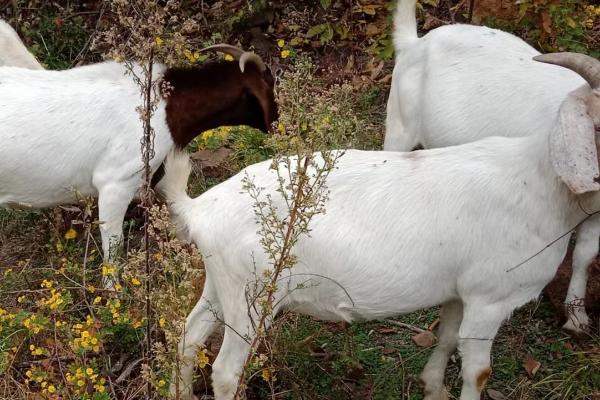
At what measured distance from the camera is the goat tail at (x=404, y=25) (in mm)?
5234

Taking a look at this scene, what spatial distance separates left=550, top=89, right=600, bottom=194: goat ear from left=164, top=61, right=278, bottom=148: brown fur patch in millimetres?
2261

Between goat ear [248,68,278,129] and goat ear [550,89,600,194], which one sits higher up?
goat ear [550,89,600,194]

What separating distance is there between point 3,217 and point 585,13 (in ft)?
14.9

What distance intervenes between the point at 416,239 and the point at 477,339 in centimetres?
50

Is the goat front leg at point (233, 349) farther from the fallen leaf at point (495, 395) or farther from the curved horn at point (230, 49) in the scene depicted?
the curved horn at point (230, 49)

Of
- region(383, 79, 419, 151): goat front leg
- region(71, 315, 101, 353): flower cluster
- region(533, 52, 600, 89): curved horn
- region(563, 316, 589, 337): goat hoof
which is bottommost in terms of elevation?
region(563, 316, 589, 337): goat hoof

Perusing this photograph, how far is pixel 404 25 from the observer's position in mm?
5266

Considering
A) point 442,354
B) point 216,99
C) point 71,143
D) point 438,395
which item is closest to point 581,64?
point 442,354

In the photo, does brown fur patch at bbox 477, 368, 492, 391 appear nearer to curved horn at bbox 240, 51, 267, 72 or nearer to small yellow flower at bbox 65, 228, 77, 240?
curved horn at bbox 240, 51, 267, 72

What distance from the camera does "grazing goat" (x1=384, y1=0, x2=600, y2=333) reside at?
436 cm

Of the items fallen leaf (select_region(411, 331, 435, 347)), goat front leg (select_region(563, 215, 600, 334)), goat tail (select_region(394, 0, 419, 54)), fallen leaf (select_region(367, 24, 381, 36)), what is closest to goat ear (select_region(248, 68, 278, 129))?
goat tail (select_region(394, 0, 419, 54))

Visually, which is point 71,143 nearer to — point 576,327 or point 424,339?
point 424,339

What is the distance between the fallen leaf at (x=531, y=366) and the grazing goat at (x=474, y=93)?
299 millimetres

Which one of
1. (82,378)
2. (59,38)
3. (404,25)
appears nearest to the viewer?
(82,378)
